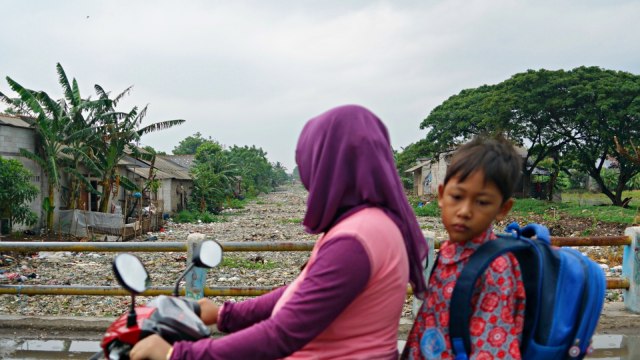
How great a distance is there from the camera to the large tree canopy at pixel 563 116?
2631 cm

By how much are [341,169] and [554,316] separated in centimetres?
77

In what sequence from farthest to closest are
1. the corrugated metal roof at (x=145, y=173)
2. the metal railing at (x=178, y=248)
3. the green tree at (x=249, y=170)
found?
the green tree at (x=249, y=170), the corrugated metal roof at (x=145, y=173), the metal railing at (x=178, y=248)

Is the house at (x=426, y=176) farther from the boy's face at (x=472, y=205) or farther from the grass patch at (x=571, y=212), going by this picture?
the boy's face at (x=472, y=205)

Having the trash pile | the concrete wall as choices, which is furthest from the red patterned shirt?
the concrete wall

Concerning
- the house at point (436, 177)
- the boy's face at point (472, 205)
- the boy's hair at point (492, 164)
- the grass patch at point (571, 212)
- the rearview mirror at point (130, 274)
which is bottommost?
the grass patch at point (571, 212)

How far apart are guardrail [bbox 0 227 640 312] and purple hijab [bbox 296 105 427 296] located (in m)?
3.22

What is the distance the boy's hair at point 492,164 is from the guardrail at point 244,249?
3.14 m

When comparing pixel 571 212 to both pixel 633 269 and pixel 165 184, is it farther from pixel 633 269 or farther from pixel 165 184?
pixel 165 184

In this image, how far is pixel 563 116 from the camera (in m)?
28.9

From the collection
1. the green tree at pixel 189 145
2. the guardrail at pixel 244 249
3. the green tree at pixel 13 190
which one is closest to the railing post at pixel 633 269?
the guardrail at pixel 244 249

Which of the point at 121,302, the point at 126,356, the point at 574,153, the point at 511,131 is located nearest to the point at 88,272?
the point at 121,302

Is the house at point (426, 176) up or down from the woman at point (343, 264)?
up

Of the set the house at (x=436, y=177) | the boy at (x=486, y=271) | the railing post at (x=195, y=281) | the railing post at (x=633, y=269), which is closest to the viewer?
the boy at (x=486, y=271)

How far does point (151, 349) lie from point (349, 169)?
0.78m
